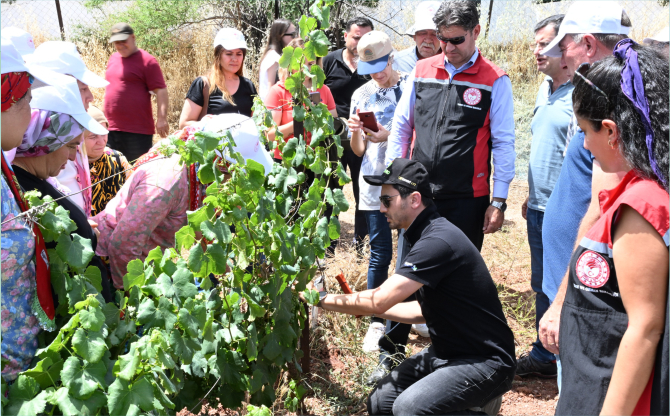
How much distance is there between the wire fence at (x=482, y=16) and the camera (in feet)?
30.9

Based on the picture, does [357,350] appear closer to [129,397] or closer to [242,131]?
[242,131]

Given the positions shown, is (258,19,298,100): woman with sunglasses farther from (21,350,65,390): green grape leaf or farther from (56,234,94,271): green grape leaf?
(21,350,65,390): green grape leaf

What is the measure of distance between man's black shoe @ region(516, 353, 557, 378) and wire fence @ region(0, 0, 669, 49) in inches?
268

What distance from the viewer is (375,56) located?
368cm

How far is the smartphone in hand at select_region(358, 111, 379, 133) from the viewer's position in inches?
138

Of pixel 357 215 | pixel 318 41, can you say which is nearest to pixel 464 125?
pixel 318 41

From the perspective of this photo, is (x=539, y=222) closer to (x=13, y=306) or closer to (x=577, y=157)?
(x=577, y=157)

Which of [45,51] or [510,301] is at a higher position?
[45,51]

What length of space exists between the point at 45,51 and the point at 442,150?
2.00 m

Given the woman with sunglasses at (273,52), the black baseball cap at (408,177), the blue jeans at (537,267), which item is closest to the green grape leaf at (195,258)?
the black baseball cap at (408,177)

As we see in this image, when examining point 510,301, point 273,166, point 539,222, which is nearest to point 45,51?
point 273,166

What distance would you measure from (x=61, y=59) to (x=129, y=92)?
8.54 feet

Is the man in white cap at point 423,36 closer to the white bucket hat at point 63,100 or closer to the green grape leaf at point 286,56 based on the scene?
the green grape leaf at point 286,56

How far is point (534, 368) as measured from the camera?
3.19 meters
